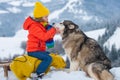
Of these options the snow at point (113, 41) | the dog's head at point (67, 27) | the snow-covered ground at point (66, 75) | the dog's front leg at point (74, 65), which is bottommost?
the snow at point (113, 41)

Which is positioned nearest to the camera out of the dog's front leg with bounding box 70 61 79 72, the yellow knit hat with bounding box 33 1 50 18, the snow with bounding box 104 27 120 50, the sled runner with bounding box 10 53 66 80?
the sled runner with bounding box 10 53 66 80

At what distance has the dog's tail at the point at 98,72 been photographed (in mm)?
10282

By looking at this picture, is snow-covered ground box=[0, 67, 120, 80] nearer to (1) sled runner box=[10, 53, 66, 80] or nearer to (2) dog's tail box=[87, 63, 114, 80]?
(2) dog's tail box=[87, 63, 114, 80]

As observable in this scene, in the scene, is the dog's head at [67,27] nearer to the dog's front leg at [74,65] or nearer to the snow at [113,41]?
the dog's front leg at [74,65]

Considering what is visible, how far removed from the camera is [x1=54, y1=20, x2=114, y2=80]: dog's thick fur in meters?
10.5

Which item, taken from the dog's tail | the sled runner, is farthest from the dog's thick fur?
the sled runner

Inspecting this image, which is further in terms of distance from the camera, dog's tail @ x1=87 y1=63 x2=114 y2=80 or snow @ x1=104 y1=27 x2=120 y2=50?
snow @ x1=104 y1=27 x2=120 y2=50

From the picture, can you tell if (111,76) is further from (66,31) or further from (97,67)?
(66,31)

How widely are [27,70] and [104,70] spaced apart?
1957 mm

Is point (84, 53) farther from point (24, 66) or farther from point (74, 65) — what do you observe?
point (24, 66)

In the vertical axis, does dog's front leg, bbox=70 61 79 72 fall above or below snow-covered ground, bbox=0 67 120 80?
above

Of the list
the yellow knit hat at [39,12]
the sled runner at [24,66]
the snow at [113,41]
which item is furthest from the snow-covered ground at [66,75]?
the snow at [113,41]

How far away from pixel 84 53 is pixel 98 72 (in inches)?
36.5

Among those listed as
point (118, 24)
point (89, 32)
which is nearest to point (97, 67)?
point (118, 24)
